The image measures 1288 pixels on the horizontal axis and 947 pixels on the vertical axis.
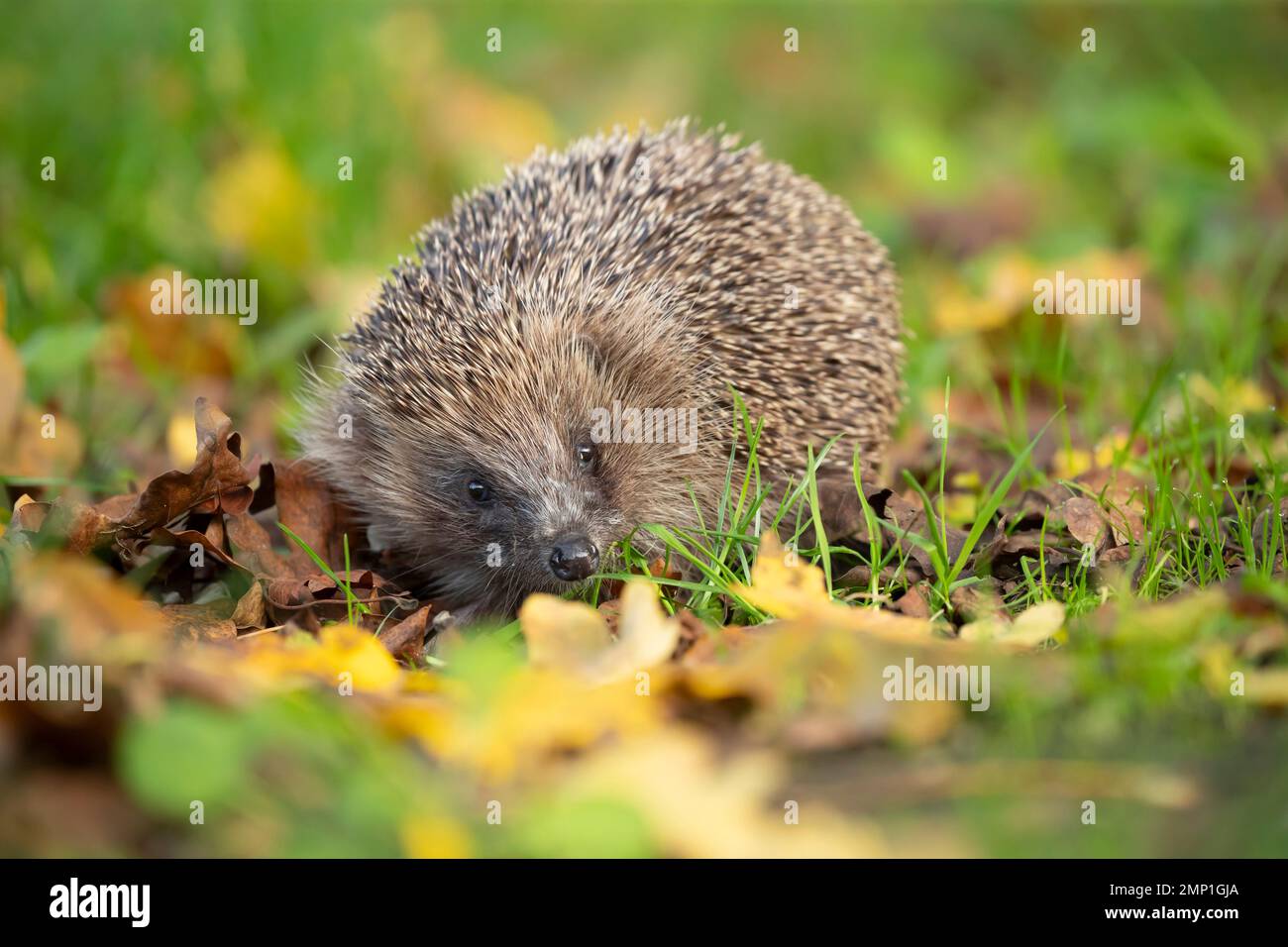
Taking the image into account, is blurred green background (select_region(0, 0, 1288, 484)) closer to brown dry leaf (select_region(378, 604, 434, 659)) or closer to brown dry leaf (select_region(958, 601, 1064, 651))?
brown dry leaf (select_region(378, 604, 434, 659))

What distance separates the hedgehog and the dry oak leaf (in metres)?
1.06

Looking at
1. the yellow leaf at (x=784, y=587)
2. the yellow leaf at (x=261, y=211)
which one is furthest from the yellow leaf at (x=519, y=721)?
the yellow leaf at (x=261, y=211)

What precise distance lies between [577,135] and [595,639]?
7238mm

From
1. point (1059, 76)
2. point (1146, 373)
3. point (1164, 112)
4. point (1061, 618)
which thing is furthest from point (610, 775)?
point (1059, 76)

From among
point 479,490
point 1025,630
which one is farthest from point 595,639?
point 479,490

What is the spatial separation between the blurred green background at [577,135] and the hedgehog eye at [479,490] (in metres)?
1.30

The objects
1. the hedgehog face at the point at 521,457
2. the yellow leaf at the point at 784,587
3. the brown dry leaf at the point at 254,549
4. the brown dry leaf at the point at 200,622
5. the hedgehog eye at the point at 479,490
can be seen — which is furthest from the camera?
the hedgehog eye at the point at 479,490

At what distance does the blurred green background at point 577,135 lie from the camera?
20.5ft

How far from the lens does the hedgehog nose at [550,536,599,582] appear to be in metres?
4.32

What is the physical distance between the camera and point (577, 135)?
10.0 m

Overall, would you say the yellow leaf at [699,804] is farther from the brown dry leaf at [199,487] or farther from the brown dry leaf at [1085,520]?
the brown dry leaf at [199,487]

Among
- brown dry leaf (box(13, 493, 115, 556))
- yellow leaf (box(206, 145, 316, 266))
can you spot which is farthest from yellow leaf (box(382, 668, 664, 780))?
yellow leaf (box(206, 145, 316, 266))

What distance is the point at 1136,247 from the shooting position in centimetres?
768

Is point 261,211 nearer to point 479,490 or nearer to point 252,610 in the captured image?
point 479,490
